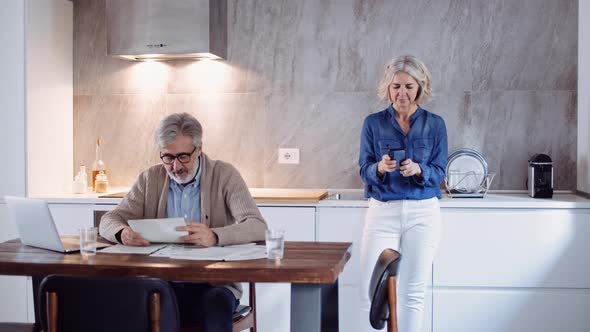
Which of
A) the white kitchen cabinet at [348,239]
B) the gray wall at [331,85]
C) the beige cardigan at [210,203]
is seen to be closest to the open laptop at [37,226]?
the beige cardigan at [210,203]

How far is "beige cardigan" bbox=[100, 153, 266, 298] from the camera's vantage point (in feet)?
8.70

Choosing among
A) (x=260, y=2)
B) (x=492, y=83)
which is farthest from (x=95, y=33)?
(x=492, y=83)

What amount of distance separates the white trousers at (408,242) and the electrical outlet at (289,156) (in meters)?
1.08

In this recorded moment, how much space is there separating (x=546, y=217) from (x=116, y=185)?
241cm

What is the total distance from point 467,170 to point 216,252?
192 centimetres

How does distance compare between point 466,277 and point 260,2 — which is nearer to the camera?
point 466,277

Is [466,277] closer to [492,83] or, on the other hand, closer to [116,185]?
[492,83]

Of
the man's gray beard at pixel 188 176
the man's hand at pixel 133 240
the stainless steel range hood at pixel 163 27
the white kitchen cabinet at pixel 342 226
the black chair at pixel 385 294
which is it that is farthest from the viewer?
the stainless steel range hood at pixel 163 27

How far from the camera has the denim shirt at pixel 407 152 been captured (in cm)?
321

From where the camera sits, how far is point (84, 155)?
4488 millimetres

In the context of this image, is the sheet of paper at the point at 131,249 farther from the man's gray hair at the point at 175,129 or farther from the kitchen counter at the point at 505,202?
the kitchen counter at the point at 505,202

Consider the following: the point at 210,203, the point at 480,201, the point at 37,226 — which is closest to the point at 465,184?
the point at 480,201

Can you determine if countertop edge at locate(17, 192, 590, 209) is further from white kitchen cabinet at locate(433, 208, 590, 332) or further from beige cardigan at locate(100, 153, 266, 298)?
beige cardigan at locate(100, 153, 266, 298)

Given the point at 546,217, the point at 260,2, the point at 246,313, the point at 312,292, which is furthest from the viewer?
the point at 260,2
